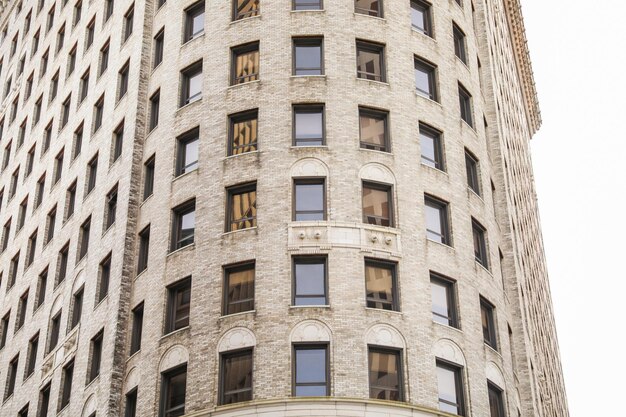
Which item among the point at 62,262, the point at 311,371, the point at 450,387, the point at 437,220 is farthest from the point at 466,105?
the point at 62,262

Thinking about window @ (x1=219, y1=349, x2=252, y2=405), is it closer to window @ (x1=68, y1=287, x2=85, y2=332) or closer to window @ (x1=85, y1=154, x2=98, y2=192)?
window @ (x1=68, y1=287, x2=85, y2=332)

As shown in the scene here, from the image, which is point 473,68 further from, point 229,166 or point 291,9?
point 229,166

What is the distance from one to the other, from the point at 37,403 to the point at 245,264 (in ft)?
51.7

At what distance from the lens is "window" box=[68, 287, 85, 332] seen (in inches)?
2012

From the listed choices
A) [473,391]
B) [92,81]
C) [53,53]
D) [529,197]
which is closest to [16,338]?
[92,81]

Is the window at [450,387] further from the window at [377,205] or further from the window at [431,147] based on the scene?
the window at [431,147]

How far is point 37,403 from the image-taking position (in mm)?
51969

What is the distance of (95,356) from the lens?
157ft

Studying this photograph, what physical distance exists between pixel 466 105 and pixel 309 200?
11.2 metres

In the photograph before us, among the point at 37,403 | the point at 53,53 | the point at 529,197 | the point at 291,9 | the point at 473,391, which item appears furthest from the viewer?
the point at 529,197

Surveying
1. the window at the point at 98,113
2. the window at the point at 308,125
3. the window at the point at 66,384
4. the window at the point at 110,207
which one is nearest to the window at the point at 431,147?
the window at the point at 308,125

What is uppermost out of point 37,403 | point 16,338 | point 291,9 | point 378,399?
point 291,9

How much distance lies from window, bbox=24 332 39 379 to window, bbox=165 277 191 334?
552 inches

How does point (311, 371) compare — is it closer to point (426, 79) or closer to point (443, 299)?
point (443, 299)
